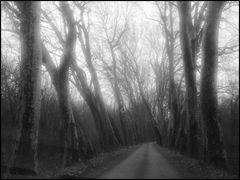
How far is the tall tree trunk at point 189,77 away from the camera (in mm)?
12594

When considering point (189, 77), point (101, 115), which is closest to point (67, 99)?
point (189, 77)

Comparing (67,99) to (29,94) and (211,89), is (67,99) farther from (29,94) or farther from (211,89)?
(211,89)

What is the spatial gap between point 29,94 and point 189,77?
7.43 metres

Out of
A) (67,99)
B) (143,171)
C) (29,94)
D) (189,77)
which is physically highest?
(189,77)

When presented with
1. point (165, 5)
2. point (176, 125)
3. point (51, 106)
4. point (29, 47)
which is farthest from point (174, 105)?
point (29, 47)

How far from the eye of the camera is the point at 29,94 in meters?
8.46

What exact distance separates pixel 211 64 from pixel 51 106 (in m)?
13.1

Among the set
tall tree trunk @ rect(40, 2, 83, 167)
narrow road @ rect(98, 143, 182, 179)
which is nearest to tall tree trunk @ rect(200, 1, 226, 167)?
narrow road @ rect(98, 143, 182, 179)

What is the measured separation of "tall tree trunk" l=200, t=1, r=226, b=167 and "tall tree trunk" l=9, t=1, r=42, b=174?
5.53 meters

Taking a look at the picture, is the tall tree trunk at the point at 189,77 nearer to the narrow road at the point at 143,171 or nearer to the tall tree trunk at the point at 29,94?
the narrow road at the point at 143,171

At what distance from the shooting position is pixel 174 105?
21312mm

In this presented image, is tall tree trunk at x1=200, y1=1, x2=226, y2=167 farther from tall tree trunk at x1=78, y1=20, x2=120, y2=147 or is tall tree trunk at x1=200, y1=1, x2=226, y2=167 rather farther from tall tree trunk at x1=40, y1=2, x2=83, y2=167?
tall tree trunk at x1=78, y1=20, x2=120, y2=147

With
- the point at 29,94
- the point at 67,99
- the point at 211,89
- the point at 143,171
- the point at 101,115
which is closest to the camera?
the point at 29,94

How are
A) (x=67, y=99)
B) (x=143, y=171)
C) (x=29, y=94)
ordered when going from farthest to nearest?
1. (x=67, y=99)
2. (x=143, y=171)
3. (x=29, y=94)
